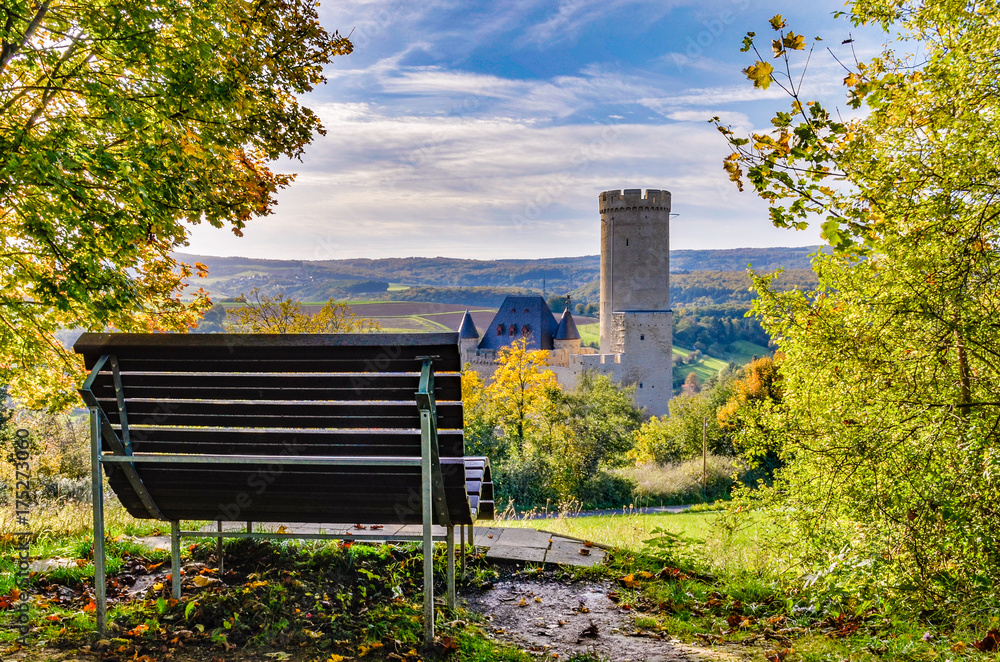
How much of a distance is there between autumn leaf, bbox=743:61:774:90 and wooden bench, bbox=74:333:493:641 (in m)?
1.75

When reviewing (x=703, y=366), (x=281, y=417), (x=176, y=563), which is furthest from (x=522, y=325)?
(x=281, y=417)

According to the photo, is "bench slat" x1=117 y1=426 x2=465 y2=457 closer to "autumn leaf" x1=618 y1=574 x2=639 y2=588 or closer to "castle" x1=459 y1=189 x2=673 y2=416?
"autumn leaf" x1=618 y1=574 x2=639 y2=588

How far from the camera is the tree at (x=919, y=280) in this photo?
9.59 feet

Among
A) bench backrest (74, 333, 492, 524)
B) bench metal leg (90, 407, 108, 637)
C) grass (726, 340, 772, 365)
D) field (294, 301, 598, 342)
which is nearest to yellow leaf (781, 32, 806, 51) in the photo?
bench backrest (74, 333, 492, 524)

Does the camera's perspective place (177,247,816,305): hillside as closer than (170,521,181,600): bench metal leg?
No

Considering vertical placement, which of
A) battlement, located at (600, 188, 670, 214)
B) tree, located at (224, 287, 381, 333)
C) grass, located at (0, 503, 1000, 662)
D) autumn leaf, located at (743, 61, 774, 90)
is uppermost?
battlement, located at (600, 188, 670, 214)

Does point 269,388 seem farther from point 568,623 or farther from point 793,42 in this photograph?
point 793,42

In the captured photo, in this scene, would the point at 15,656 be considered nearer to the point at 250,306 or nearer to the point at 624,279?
the point at 250,306

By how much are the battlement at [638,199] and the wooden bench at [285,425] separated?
44.0 m

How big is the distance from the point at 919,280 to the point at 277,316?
46.7ft

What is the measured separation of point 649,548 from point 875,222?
254 cm

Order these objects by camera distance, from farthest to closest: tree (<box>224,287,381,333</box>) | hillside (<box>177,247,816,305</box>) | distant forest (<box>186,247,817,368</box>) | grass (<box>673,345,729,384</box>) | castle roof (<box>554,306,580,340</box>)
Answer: grass (<box>673,345,729,384</box>), distant forest (<box>186,247,817,368</box>), castle roof (<box>554,306,580,340</box>), hillside (<box>177,247,816,305</box>), tree (<box>224,287,381,333</box>)

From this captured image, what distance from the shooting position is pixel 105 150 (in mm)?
4059

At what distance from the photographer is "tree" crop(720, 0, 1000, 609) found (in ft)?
9.59
